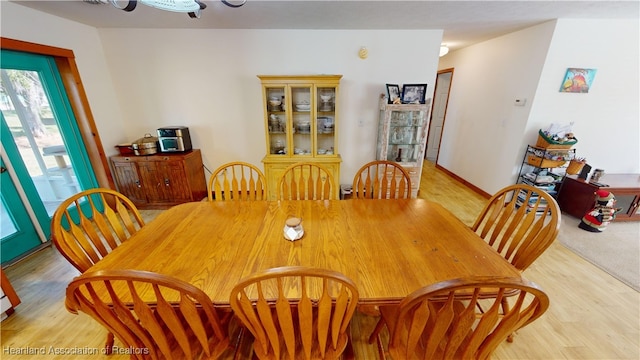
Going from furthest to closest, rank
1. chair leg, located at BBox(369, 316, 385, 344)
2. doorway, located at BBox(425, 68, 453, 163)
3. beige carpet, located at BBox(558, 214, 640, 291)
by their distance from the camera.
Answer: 1. doorway, located at BBox(425, 68, 453, 163)
2. beige carpet, located at BBox(558, 214, 640, 291)
3. chair leg, located at BBox(369, 316, 385, 344)

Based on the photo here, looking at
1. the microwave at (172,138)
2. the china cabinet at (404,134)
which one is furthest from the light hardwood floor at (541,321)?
the china cabinet at (404,134)

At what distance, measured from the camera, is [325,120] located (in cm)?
310

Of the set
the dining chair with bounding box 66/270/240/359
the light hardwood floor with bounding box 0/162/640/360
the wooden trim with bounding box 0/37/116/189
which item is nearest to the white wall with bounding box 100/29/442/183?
the wooden trim with bounding box 0/37/116/189

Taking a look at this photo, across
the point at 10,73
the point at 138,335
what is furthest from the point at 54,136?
the point at 138,335

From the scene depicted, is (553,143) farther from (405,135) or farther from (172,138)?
(172,138)

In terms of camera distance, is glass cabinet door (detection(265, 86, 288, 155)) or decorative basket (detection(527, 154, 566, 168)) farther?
glass cabinet door (detection(265, 86, 288, 155))

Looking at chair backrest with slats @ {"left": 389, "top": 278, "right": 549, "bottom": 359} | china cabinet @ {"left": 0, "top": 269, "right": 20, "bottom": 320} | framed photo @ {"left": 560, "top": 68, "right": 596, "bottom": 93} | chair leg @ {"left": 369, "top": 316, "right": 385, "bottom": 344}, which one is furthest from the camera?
framed photo @ {"left": 560, "top": 68, "right": 596, "bottom": 93}

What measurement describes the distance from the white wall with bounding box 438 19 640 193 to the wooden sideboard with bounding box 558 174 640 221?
382 mm

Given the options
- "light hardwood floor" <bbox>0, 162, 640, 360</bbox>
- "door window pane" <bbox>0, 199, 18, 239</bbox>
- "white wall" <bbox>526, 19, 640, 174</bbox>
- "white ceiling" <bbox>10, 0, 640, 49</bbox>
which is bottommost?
"light hardwood floor" <bbox>0, 162, 640, 360</bbox>

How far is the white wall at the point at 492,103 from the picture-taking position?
9.21 ft

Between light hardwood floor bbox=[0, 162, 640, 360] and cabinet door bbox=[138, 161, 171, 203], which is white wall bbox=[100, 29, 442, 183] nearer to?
Answer: cabinet door bbox=[138, 161, 171, 203]

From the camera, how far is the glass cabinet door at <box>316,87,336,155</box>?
2.96m

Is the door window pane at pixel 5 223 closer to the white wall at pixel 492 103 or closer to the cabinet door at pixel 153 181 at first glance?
the cabinet door at pixel 153 181

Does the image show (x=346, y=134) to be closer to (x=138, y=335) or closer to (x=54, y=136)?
(x=138, y=335)
